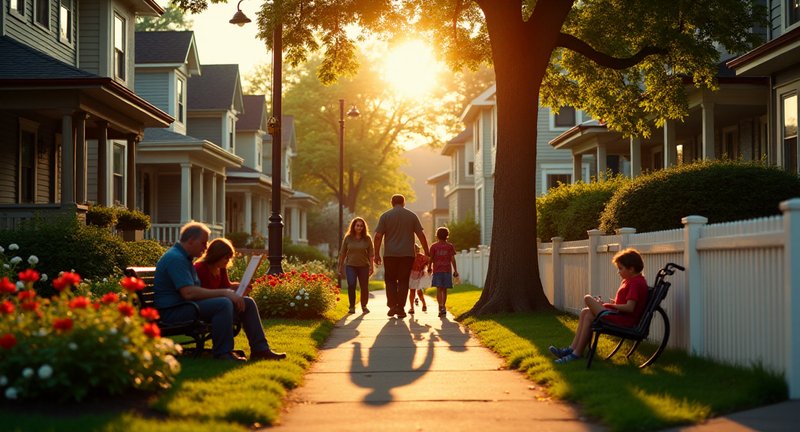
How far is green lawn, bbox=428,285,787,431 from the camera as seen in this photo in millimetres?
7164

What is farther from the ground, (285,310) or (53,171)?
(53,171)

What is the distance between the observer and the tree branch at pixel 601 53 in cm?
1900

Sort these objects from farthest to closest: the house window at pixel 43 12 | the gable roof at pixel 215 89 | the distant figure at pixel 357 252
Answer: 1. the gable roof at pixel 215 89
2. the house window at pixel 43 12
3. the distant figure at pixel 357 252

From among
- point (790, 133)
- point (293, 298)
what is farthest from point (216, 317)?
point (790, 133)

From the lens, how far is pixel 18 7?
74.3ft

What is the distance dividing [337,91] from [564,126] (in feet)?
110

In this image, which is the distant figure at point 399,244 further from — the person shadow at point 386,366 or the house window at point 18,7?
the house window at point 18,7

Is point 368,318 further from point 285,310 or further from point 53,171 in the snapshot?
point 53,171

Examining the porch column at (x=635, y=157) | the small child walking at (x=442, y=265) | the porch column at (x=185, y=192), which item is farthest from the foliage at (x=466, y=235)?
the small child walking at (x=442, y=265)

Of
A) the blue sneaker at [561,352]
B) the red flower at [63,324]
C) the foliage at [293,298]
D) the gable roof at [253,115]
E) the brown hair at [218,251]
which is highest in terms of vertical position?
the gable roof at [253,115]

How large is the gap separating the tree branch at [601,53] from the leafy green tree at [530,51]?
0.02 meters

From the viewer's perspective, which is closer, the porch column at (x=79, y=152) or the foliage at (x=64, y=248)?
the foliage at (x=64, y=248)

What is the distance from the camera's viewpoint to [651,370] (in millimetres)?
9430

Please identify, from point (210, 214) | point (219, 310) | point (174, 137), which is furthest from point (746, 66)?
point (210, 214)
